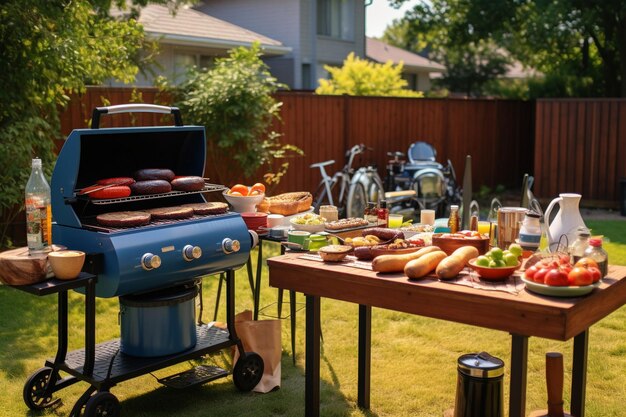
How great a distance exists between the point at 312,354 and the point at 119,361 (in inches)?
44.5

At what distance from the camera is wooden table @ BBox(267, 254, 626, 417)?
3266 mm

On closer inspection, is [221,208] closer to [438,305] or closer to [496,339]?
[438,305]

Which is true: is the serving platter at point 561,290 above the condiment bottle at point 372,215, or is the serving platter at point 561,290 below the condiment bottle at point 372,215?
below

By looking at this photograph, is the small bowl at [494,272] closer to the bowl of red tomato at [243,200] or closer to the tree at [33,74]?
the bowl of red tomato at [243,200]

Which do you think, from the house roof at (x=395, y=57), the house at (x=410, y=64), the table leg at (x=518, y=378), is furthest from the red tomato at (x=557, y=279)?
the house at (x=410, y=64)

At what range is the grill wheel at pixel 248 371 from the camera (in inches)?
190

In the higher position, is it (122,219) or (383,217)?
(122,219)

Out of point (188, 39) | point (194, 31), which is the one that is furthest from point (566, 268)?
point (194, 31)

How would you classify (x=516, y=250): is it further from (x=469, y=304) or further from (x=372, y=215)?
(x=372, y=215)

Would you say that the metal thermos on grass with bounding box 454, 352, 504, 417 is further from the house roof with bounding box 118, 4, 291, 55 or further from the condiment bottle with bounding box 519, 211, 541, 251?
the house roof with bounding box 118, 4, 291, 55

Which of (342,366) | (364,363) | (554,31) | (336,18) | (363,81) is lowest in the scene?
(342,366)

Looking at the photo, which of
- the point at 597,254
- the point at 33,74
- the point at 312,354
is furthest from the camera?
the point at 33,74

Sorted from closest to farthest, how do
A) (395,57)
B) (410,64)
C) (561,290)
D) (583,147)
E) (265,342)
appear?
(561,290) < (265,342) < (583,147) < (410,64) < (395,57)

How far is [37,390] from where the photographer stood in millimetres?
4590
